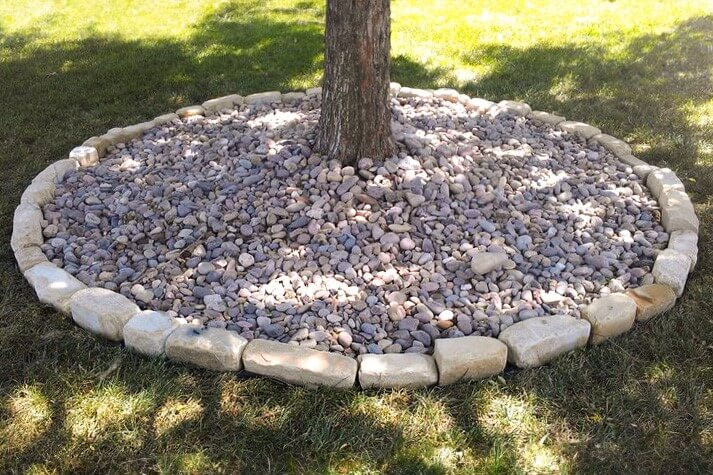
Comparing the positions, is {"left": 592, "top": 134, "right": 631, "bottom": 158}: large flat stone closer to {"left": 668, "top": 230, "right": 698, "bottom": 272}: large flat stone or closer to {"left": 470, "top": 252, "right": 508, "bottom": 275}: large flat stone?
{"left": 668, "top": 230, "right": 698, "bottom": 272}: large flat stone

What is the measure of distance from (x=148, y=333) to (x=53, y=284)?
73 centimetres

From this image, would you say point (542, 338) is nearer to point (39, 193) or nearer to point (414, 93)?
point (414, 93)

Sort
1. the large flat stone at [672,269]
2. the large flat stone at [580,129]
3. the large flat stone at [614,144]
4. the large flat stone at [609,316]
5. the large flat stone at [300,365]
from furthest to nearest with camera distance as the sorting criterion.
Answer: the large flat stone at [580,129], the large flat stone at [614,144], the large flat stone at [672,269], the large flat stone at [609,316], the large flat stone at [300,365]

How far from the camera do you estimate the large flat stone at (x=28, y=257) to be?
3355 mm

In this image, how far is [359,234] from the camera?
3.39m

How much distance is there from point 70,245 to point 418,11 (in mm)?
6296

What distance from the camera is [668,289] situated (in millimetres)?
3111

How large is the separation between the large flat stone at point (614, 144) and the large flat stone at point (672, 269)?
129 cm

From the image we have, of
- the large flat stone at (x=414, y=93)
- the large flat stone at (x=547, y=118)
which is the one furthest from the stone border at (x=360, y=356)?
the large flat stone at (x=414, y=93)

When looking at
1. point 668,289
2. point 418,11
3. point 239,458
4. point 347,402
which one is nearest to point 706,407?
point 668,289

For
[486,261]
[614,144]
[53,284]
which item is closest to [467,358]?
[486,261]

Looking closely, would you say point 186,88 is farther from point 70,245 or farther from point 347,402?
point 347,402

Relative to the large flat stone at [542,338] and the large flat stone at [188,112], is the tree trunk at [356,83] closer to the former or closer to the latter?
the large flat stone at [542,338]

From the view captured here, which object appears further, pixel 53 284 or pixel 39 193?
pixel 39 193
